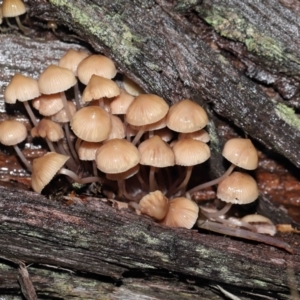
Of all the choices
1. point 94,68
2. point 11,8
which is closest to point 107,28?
point 94,68

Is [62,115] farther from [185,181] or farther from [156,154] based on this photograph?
[185,181]

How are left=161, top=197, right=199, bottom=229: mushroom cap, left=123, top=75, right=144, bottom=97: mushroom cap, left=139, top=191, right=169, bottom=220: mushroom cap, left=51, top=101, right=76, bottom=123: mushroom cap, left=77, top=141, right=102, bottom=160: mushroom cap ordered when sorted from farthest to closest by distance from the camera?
left=123, top=75, right=144, bottom=97: mushroom cap
left=51, top=101, right=76, bottom=123: mushroom cap
left=77, top=141, right=102, bottom=160: mushroom cap
left=161, top=197, right=199, bottom=229: mushroom cap
left=139, top=191, right=169, bottom=220: mushroom cap

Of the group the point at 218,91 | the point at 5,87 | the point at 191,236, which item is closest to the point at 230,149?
the point at 218,91

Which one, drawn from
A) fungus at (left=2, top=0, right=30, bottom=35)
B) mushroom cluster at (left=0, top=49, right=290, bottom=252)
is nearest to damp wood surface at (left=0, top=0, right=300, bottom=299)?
fungus at (left=2, top=0, right=30, bottom=35)

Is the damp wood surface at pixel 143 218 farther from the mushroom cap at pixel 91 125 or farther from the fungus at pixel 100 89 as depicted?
the mushroom cap at pixel 91 125

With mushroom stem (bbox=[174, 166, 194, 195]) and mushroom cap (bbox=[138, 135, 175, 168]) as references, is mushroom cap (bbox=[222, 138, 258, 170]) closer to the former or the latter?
mushroom stem (bbox=[174, 166, 194, 195])

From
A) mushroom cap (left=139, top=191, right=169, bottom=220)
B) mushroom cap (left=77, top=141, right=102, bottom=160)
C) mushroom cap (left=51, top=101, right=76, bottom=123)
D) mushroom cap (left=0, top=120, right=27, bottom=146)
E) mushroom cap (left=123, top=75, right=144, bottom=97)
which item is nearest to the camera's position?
mushroom cap (left=139, top=191, right=169, bottom=220)
